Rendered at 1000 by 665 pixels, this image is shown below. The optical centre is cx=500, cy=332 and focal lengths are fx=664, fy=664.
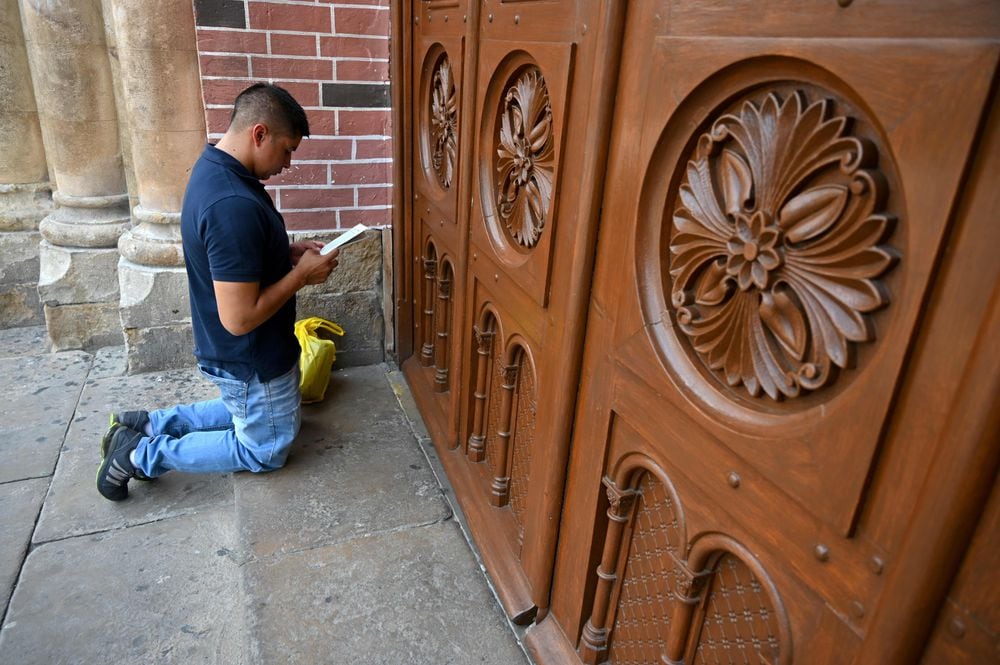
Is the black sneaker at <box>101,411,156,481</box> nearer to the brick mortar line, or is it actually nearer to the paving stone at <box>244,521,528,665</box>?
the paving stone at <box>244,521,528,665</box>

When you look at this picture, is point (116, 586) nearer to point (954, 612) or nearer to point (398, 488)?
point (398, 488)

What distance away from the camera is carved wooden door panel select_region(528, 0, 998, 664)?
0.83 metres

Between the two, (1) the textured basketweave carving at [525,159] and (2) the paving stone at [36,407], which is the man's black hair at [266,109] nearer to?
(1) the textured basketweave carving at [525,159]

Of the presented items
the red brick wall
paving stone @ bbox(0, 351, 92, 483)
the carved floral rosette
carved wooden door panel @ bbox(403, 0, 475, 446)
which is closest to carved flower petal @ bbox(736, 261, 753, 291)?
the carved floral rosette

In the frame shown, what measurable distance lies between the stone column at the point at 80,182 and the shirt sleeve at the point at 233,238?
6.87 ft

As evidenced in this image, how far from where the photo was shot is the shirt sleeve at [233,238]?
2.19m

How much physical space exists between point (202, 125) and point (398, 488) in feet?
6.87

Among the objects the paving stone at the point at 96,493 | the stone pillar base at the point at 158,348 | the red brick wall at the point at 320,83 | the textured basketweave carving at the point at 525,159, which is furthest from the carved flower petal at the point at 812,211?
the stone pillar base at the point at 158,348

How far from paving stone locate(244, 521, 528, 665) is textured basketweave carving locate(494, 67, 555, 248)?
114 centimetres

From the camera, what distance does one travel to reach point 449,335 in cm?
299

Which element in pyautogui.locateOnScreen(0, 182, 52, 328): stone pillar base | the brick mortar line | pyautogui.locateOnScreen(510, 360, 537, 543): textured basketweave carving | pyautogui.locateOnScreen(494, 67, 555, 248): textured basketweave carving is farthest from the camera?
pyautogui.locateOnScreen(0, 182, 52, 328): stone pillar base

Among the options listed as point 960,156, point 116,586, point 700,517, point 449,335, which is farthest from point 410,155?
point 960,156

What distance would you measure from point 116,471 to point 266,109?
1433mm

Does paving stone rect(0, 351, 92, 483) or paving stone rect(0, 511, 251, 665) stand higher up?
paving stone rect(0, 351, 92, 483)
